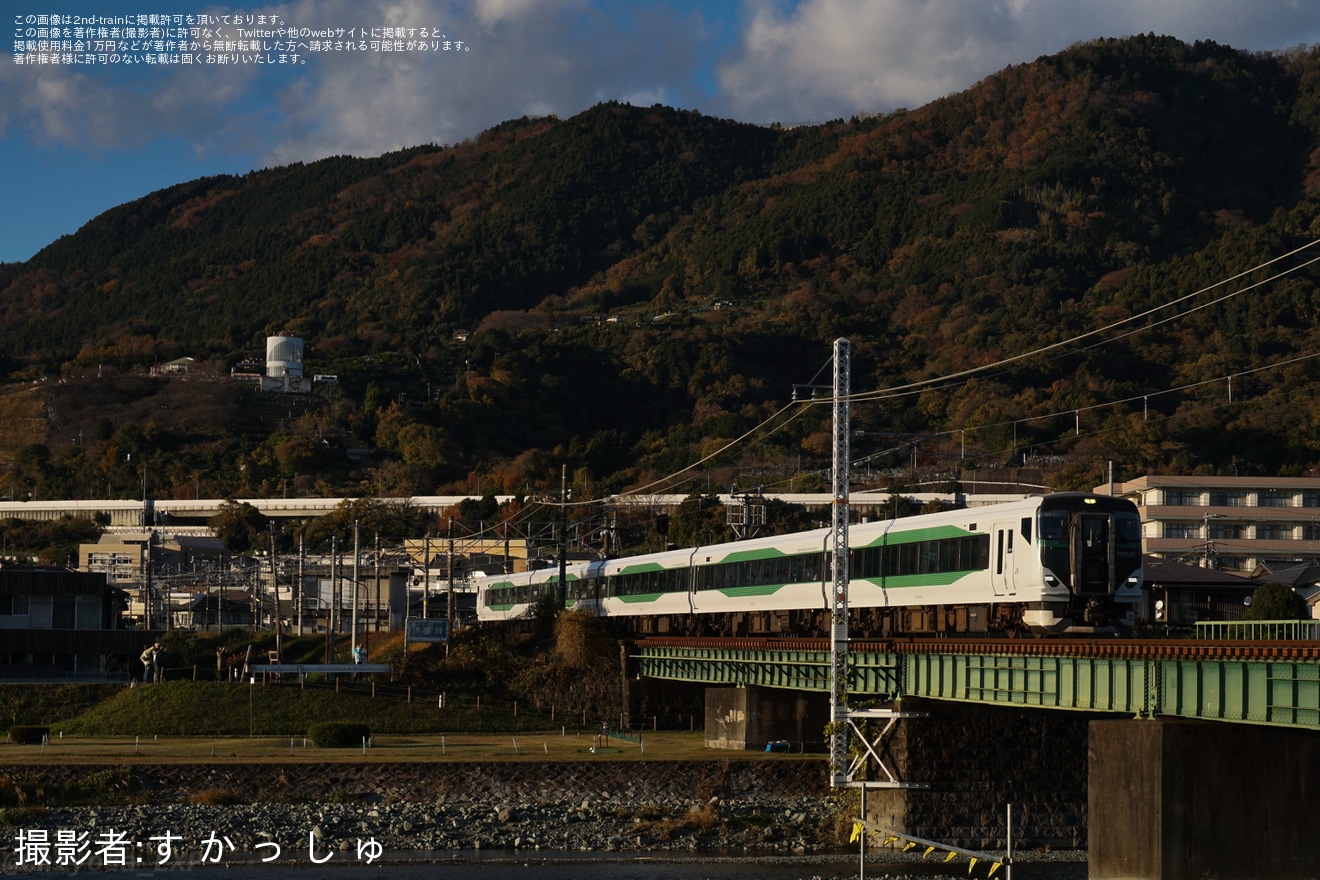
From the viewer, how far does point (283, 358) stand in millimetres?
169250

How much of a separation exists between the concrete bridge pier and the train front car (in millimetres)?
6274

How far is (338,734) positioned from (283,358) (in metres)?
124

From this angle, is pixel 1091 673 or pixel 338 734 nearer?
pixel 1091 673

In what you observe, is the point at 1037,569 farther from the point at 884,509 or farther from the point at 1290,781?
the point at 884,509

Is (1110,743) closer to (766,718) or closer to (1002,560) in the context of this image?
(1002,560)

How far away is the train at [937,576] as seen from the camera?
3669 centimetres

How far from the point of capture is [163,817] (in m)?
40.7

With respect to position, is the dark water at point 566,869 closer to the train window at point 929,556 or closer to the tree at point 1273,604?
the train window at point 929,556

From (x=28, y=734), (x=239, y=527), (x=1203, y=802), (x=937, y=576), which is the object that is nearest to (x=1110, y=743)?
(x=1203, y=802)

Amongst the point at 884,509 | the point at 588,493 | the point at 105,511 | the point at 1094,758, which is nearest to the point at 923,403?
the point at 588,493

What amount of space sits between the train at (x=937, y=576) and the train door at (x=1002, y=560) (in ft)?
0.07

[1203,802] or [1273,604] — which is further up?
[1273,604]

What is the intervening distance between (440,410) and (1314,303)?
254ft

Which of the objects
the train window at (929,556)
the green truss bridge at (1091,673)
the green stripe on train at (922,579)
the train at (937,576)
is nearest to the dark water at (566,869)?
the green truss bridge at (1091,673)
